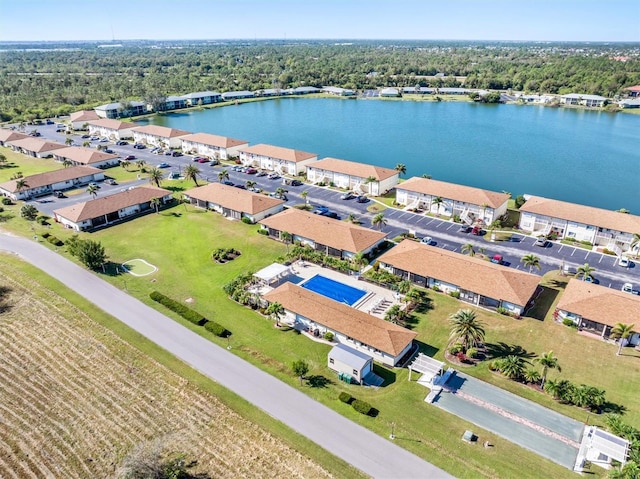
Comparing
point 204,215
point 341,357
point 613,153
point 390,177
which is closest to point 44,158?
point 204,215

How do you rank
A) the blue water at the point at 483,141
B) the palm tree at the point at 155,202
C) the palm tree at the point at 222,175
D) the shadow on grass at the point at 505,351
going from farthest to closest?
the blue water at the point at 483,141
the palm tree at the point at 222,175
the palm tree at the point at 155,202
the shadow on grass at the point at 505,351

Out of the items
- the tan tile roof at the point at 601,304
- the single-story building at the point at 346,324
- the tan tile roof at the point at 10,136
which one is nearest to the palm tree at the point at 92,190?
the single-story building at the point at 346,324

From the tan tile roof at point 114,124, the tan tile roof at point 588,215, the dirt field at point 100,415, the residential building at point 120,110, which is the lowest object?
the dirt field at point 100,415

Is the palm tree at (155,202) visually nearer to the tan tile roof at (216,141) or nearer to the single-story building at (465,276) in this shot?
the tan tile roof at (216,141)

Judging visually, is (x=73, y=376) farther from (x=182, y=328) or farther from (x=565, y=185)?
(x=565, y=185)

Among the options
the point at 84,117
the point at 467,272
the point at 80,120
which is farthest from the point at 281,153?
the point at 84,117

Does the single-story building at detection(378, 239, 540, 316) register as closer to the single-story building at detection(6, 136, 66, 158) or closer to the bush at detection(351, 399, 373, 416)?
the bush at detection(351, 399, 373, 416)

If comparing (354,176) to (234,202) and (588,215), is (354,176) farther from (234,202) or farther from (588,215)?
(588,215)
